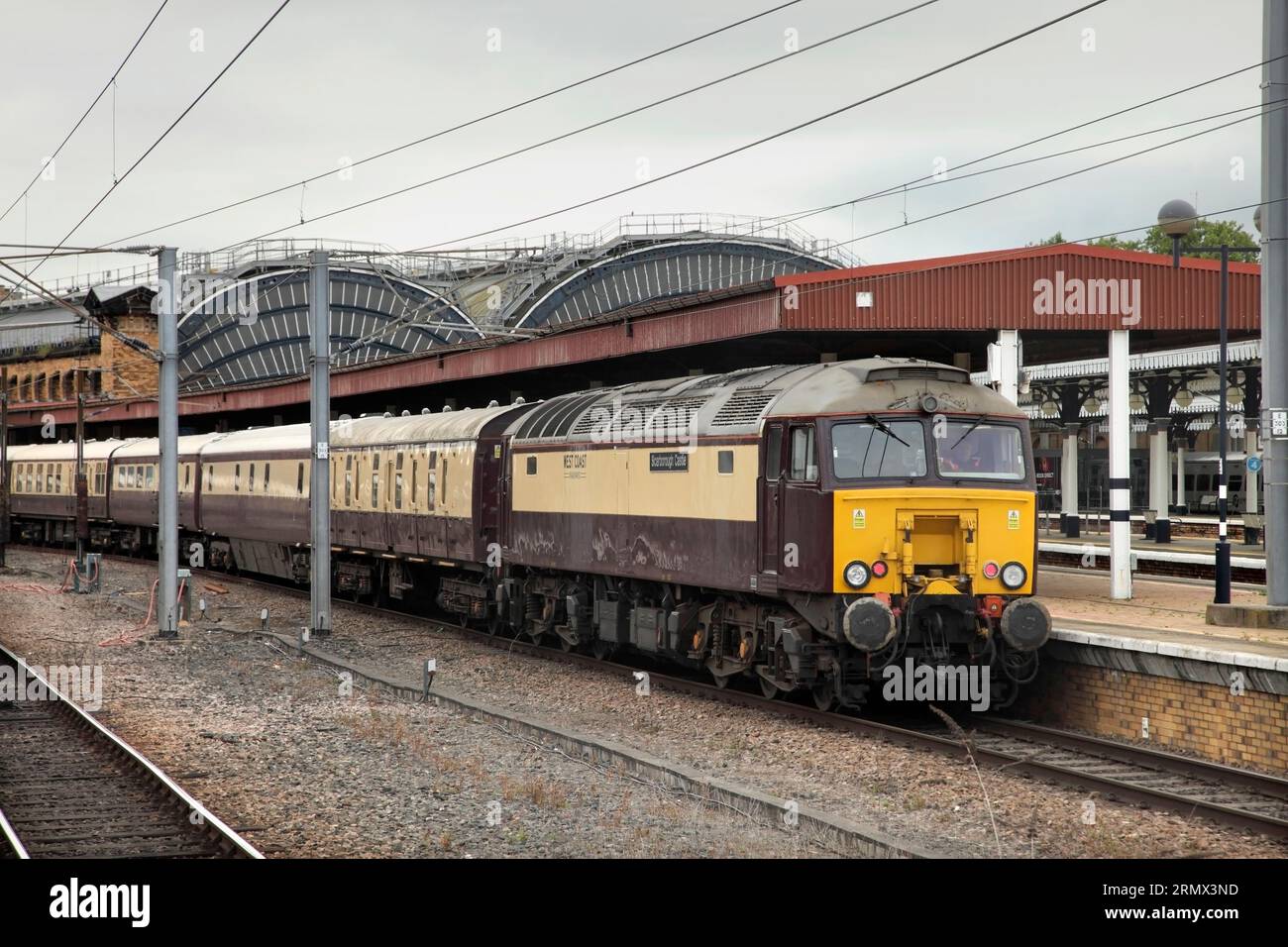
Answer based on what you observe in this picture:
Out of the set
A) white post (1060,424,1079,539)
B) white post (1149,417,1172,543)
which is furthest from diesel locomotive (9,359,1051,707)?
white post (1060,424,1079,539)

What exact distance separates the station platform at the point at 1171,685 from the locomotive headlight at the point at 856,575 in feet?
8.79

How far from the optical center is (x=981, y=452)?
15570 mm

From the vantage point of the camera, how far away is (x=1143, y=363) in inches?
2143

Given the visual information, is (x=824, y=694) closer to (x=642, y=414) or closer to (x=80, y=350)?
(x=642, y=414)

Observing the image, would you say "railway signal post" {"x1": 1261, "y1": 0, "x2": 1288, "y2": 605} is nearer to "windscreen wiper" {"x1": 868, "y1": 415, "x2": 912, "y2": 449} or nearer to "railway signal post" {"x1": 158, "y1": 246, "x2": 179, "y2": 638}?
"windscreen wiper" {"x1": 868, "y1": 415, "x2": 912, "y2": 449}

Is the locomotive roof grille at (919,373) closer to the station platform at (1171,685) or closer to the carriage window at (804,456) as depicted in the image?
the carriage window at (804,456)

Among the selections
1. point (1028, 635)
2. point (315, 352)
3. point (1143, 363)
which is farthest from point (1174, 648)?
point (1143, 363)

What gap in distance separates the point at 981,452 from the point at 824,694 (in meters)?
3.20

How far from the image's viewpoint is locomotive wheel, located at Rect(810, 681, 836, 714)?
1570cm

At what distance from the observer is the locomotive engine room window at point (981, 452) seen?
15336mm

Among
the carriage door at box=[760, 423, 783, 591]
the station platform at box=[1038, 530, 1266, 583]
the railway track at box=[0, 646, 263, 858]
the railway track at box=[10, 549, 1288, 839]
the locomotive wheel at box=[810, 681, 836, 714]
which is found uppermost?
the carriage door at box=[760, 423, 783, 591]

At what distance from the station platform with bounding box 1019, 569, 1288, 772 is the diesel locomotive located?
62cm
